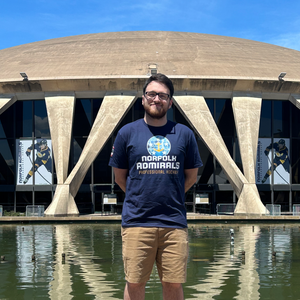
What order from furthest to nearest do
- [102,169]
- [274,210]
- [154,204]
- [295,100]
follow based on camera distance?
[102,169] < [295,100] < [274,210] < [154,204]

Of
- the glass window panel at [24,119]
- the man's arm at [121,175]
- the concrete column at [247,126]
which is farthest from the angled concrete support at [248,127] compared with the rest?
the man's arm at [121,175]

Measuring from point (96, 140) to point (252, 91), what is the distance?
11519mm

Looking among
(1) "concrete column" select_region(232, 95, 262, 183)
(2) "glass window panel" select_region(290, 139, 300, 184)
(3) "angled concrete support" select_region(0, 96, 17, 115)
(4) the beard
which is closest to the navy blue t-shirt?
(4) the beard

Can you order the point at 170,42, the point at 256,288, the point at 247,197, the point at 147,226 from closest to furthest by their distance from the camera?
the point at 147,226 → the point at 256,288 → the point at 247,197 → the point at 170,42

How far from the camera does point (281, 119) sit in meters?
37.1

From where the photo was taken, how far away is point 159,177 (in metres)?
4.38

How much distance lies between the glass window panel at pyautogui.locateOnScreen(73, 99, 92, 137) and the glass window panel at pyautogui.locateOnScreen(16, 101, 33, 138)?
3484mm

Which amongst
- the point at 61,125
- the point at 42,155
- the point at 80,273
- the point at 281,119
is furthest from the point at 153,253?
the point at 281,119

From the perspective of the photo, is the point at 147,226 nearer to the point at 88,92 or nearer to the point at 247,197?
the point at 247,197

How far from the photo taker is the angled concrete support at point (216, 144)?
30.4 m

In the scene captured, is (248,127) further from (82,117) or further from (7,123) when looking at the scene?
(7,123)

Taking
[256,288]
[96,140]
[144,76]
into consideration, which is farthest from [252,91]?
[256,288]

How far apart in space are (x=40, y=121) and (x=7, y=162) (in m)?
3.94

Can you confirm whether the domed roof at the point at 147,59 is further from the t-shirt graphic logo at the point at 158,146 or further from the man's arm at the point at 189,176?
the t-shirt graphic logo at the point at 158,146
